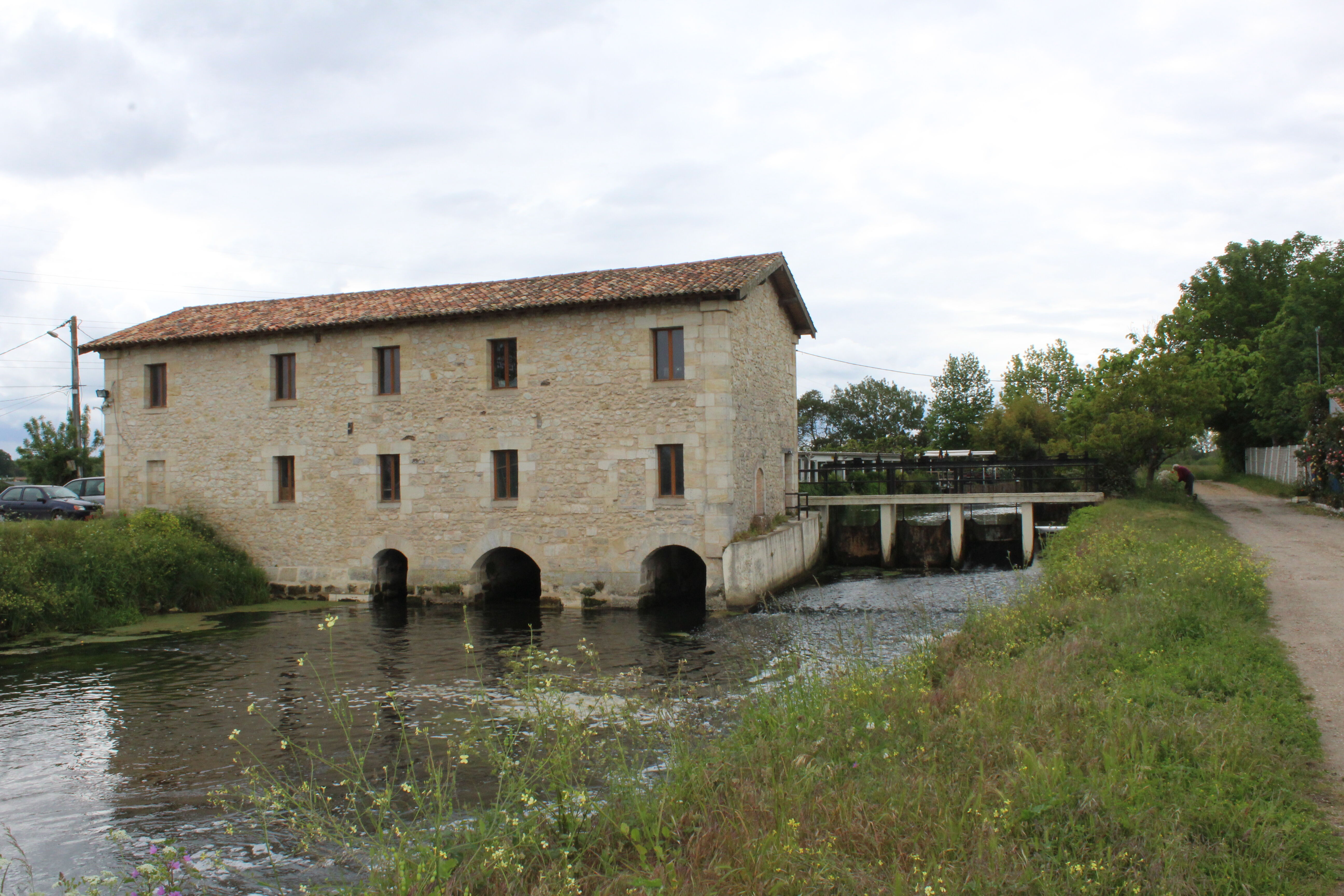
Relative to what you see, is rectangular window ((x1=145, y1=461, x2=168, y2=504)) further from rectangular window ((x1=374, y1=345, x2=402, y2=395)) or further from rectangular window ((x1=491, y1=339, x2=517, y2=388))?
rectangular window ((x1=491, y1=339, x2=517, y2=388))

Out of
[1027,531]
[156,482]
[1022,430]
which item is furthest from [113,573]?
[1022,430]

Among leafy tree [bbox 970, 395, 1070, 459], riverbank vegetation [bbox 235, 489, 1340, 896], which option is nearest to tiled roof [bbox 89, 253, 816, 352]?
riverbank vegetation [bbox 235, 489, 1340, 896]

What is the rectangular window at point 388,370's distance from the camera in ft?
64.6

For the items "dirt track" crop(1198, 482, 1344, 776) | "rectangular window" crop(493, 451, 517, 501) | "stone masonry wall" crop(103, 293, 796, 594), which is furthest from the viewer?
"rectangular window" crop(493, 451, 517, 501)

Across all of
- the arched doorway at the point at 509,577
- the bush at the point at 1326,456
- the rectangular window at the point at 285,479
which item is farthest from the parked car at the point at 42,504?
the bush at the point at 1326,456

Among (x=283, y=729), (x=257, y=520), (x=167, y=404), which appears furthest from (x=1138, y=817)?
(x=167, y=404)

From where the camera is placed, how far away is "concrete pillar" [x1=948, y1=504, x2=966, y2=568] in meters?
23.4

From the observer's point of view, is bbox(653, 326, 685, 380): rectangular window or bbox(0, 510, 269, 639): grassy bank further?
bbox(653, 326, 685, 380): rectangular window

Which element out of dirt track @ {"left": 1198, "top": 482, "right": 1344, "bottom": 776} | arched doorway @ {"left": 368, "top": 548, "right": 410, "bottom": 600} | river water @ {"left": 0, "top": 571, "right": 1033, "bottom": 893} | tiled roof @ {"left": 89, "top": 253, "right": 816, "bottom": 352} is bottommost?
river water @ {"left": 0, "top": 571, "right": 1033, "bottom": 893}

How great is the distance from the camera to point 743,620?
15453 millimetres

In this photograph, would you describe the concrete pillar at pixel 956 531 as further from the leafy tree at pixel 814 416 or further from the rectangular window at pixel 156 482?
the leafy tree at pixel 814 416

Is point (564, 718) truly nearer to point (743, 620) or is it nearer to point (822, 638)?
point (822, 638)

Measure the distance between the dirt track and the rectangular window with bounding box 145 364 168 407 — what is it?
892 inches

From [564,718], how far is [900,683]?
3.02 meters
